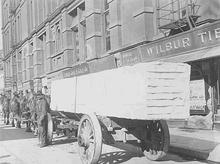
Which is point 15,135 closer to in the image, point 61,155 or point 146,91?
point 61,155

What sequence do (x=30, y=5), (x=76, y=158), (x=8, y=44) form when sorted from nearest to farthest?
1. (x=76, y=158)
2. (x=30, y=5)
3. (x=8, y=44)

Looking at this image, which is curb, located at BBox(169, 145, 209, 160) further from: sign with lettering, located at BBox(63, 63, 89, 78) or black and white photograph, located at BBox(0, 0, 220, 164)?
sign with lettering, located at BBox(63, 63, 89, 78)

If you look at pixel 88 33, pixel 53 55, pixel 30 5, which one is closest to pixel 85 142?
pixel 88 33

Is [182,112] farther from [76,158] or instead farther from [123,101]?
[76,158]

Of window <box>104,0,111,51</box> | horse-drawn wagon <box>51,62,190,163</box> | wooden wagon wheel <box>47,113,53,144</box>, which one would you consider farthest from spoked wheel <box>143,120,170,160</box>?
window <box>104,0,111,51</box>

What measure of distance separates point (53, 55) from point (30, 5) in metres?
10.8

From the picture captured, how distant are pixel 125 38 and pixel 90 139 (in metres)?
10.5

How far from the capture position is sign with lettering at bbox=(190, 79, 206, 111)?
13727 mm

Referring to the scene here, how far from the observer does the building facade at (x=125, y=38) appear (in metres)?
12.9

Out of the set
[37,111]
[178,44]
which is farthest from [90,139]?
[178,44]

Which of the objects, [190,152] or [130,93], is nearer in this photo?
[130,93]

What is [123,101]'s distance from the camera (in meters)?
7.16

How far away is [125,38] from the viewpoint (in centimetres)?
1794

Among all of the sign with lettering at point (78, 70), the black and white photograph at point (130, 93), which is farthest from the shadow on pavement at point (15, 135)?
the sign with lettering at point (78, 70)
